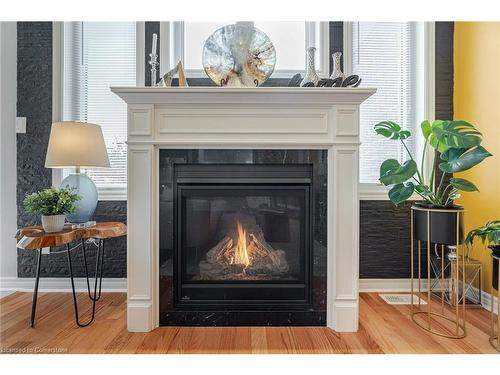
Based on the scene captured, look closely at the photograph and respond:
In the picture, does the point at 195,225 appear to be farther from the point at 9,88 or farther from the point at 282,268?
the point at 9,88

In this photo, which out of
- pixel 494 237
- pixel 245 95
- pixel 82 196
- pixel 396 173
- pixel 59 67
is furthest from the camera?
pixel 59 67

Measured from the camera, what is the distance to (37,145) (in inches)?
97.3

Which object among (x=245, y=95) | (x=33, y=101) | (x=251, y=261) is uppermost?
(x=33, y=101)

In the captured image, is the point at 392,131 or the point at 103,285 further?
the point at 103,285

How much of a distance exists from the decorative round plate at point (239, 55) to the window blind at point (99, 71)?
2.81 ft

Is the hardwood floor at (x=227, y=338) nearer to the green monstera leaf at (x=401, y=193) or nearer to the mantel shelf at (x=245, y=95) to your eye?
the green monstera leaf at (x=401, y=193)

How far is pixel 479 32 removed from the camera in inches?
88.4

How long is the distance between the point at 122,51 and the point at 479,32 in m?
2.58

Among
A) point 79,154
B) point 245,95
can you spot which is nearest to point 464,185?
point 245,95

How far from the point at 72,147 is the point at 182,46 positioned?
113 centimetres

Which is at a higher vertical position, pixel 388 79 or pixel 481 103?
pixel 388 79

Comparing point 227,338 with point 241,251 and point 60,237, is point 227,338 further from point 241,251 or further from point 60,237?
point 60,237

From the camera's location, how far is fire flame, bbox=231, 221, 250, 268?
1998mm
